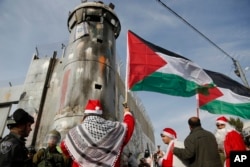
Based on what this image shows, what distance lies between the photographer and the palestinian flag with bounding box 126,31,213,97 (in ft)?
22.9

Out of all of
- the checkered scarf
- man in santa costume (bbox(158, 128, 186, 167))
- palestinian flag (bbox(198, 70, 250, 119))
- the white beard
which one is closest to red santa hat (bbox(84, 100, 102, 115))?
the checkered scarf

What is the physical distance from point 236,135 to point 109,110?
8865mm

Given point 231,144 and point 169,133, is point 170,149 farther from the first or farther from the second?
point 231,144

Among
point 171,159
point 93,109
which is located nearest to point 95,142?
point 93,109

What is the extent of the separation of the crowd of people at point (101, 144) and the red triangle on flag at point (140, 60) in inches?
77.8

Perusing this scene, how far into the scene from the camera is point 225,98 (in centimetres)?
789

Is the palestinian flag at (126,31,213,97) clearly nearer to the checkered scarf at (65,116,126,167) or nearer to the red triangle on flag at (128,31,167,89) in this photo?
the red triangle on flag at (128,31,167,89)

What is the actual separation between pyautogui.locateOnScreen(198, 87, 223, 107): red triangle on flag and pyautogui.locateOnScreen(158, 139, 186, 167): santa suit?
249 centimetres

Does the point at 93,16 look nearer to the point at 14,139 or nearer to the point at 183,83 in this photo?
the point at 183,83

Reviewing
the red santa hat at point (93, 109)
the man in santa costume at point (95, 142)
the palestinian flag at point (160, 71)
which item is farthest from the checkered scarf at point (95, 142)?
the palestinian flag at point (160, 71)

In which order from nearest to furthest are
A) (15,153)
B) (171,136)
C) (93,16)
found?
(15,153)
(171,136)
(93,16)

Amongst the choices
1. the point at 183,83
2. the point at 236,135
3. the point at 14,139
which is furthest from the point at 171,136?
the point at 14,139

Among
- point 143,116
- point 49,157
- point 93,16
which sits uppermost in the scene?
point 93,16

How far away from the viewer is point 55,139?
584 centimetres
